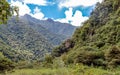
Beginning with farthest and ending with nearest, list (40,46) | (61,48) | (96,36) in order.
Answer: (40,46), (61,48), (96,36)

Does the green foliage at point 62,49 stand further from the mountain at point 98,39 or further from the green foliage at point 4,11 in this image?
the green foliage at point 4,11

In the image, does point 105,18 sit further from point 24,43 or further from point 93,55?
point 24,43

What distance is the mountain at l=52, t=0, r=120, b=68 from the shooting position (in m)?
25.4

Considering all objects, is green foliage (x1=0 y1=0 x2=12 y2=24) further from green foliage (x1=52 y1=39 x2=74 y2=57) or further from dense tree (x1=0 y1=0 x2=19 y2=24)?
green foliage (x1=52 y1=39 x2=74 y2=57)

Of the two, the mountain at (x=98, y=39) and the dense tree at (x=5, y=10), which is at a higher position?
the dense tree at (x=5, y=10)

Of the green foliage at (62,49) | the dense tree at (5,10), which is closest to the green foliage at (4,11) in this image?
the dense tree at (5,10)

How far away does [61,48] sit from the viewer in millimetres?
53156

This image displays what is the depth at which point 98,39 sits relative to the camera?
1700 inches

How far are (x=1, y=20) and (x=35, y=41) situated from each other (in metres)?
185

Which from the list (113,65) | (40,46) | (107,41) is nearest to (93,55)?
(113,65)

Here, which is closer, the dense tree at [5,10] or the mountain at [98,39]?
the dense tree at [5,10]

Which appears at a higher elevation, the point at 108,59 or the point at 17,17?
the point at 17,17

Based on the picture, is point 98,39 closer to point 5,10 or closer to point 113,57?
point 113,57

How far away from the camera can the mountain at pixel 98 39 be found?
2538 centimetres
